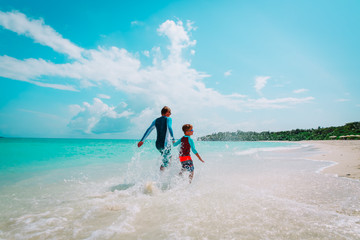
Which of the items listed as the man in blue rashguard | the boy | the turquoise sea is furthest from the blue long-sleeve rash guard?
the turquoise sea

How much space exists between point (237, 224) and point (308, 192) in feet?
8.85

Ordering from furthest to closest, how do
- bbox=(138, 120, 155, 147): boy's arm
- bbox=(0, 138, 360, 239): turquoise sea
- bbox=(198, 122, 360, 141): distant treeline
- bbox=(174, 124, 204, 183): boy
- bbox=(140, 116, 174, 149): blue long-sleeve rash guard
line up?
bbox=(198, 122, 360, 141): distant treeline
bbox=(138, 120, 155, 147): boy's arm
bbox=(140, 116, 174, 149): blue long-sleeve rash guard
bbox=(174, 124, 204, 183): boy
bbox=(0, 138, 360, 239): turquoise sea

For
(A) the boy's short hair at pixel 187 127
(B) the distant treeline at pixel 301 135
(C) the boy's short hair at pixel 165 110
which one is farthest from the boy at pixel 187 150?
(B) the distant treeline at pixel 301 135

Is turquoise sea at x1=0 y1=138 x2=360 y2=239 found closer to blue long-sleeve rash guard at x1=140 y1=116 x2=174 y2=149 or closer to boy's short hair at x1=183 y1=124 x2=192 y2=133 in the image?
blue long-sleeve rash guard at x1=140 y1=116 x2=174 y2=149

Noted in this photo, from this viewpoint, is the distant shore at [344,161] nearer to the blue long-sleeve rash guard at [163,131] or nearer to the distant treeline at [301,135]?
the blue long-sleeve rash guard at [163,131]

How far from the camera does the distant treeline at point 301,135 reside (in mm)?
49247

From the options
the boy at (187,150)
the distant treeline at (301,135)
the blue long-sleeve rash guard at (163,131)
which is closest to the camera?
the boy at (187,150)

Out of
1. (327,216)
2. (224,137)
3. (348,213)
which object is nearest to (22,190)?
(327,216)

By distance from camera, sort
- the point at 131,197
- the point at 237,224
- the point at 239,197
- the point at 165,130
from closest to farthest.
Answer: the point at 237,224
the point at 239,197
the point at 131,197
the point at 165,130

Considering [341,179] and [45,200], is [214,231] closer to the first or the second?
[45,200]

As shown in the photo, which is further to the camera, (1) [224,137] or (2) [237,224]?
(1) [224,137]

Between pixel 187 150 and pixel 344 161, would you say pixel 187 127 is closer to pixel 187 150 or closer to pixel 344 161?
pixel 187 150

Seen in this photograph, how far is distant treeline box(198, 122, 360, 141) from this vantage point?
49.2m

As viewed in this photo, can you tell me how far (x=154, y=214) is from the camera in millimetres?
3324
